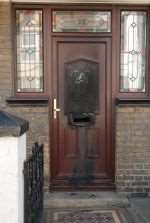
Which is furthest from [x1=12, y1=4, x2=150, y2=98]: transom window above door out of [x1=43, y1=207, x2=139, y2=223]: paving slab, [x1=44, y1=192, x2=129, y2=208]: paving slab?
[x1=43, y1=207, x2=139, y2=223]: paving slab

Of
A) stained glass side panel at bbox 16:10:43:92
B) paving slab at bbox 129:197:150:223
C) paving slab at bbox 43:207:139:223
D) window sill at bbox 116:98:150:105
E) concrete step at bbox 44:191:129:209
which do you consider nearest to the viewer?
paving slab at bbox 129:197:150:223

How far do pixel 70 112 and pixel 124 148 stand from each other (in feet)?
3.03

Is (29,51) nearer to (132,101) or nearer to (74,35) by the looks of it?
(74,35)

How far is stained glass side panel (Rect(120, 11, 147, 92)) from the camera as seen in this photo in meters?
5.83

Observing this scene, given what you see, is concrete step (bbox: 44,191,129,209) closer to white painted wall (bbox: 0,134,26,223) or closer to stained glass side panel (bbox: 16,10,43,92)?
stained glass side panel (bbox: 16,10,43,92)

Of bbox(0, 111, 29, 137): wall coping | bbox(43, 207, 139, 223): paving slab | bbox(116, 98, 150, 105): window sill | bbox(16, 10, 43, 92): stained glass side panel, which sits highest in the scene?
bbox(16, 10, 43, 92): stained glass side panel

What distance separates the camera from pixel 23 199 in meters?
3.46

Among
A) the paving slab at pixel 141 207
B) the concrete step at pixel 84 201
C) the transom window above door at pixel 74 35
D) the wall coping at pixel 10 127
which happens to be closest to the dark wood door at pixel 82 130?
the transom window above door at pixel 74 35

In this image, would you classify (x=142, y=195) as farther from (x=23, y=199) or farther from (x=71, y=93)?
(x=23, y=199)

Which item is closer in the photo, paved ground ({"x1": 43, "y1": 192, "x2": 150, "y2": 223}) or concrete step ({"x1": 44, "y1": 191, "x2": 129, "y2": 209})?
paved ground ({"x1": 43, "y1": 192, "x2": 150, "y2": 223})

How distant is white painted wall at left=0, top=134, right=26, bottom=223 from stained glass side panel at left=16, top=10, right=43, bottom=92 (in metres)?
2.71

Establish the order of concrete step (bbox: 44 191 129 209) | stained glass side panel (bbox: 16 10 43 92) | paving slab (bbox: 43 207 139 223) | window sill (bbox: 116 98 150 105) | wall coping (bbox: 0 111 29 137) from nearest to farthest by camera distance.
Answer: wall coping (bbox: 0 111 29 137), paving slab (bbox: 43 207 139 223), concrete step (bbox: 44 191 129 209), window sill (bbox: 116 98 150 105), stained glass side panel (bbox: 16 10 43 92)

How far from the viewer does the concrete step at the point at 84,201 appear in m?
5.52

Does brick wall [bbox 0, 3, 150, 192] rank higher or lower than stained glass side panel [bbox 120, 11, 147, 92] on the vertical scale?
lower
